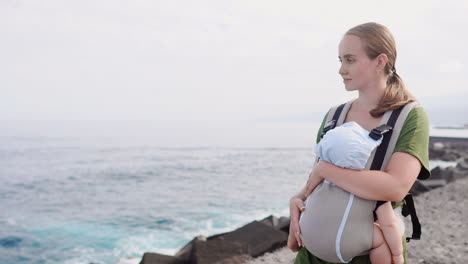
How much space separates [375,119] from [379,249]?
0.52 metres

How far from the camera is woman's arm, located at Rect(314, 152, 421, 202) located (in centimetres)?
150

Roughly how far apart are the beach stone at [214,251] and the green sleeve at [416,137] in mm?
5305

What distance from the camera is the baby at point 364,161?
1.50 meters

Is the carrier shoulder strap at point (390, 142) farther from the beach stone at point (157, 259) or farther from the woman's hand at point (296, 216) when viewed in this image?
the beach stone at point (157, 259)

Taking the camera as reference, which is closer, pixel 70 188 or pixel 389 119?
pixel 389 119

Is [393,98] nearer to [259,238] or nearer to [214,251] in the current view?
[214,251]

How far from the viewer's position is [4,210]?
20.4 metres

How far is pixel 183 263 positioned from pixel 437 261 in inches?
155

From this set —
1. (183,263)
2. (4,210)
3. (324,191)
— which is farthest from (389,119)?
(4,210)

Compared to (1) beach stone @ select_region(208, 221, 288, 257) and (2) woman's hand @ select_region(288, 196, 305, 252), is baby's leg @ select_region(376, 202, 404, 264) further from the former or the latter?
(1) beach stone @ select_region(208, 221, 288, 257)

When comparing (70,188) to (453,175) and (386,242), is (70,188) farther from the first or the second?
(386,242)

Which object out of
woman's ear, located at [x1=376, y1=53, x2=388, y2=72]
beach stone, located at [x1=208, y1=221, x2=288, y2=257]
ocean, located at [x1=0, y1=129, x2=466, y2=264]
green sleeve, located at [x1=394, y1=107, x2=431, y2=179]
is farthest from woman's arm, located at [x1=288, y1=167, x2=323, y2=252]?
ocean, located at [x1=0, y1=129, x2=466, y2=264]

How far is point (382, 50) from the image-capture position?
164 cm

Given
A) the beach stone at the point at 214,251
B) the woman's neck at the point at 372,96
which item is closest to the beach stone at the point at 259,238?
the beach stone at the point at 214,251
